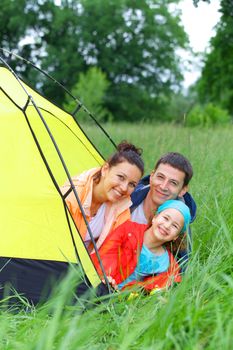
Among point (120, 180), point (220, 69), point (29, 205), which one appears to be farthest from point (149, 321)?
point (220, 69)

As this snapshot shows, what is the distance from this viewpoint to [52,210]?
2.82m

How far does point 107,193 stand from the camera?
3127 millimetres

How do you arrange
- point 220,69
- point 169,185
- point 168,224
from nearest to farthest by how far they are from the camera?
point 168,224
point 169,185
point 220,69

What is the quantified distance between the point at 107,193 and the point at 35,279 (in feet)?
2.07

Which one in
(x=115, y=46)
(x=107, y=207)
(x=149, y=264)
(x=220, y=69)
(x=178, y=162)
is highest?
(x=115, y=46)

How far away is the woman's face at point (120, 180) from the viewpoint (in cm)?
308

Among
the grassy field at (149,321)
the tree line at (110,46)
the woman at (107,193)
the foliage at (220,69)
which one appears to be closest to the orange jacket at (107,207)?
the woman at (107,193)

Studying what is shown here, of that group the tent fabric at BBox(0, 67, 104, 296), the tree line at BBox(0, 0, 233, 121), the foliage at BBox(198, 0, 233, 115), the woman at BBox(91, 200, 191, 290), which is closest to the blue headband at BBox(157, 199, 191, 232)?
the woman at BBox(91, 200, 191, 290)

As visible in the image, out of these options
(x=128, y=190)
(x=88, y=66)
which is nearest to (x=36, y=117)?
(x=128, y=190)

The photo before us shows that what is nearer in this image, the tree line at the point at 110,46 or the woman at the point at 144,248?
the woman at the point at 144,248

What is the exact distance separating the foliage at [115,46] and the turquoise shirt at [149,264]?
24.0 m

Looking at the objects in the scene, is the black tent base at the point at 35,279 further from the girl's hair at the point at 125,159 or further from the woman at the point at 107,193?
the girl's hair at the point at 125,159

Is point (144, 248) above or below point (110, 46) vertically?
below

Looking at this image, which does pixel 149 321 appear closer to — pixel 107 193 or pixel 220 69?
pixel 107 193
